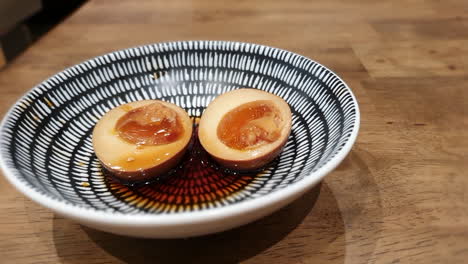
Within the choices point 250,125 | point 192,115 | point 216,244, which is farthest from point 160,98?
point 216,244

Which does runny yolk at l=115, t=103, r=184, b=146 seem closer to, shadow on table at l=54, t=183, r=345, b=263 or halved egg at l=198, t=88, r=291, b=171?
halved egg at l=198, t=88, r=291, b=171

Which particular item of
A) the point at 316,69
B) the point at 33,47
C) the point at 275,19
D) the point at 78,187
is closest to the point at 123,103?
the point at 78,187

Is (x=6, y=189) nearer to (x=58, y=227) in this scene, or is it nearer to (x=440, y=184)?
(x=58, y=227)

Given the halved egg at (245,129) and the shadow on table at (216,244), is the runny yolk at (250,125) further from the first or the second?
the shadow on table at (216,244)

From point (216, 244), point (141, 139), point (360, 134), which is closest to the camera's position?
point (216, 244)

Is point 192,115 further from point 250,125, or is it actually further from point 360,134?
point 360,134

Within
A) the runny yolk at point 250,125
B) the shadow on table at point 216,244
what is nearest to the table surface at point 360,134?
the shadow on table at point 216,244
